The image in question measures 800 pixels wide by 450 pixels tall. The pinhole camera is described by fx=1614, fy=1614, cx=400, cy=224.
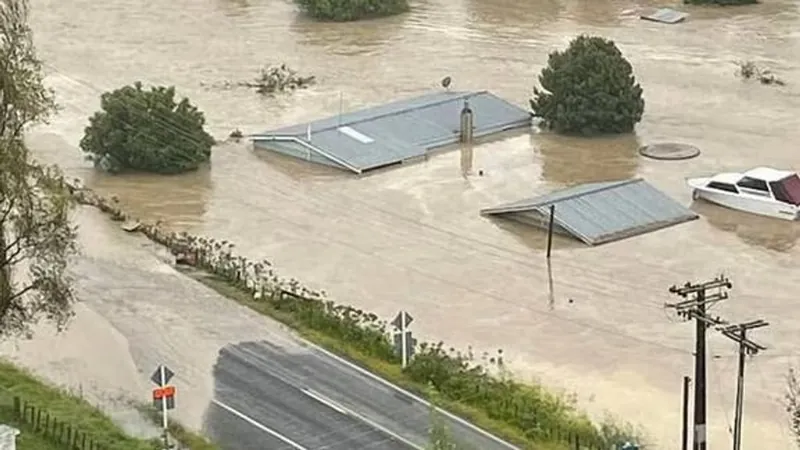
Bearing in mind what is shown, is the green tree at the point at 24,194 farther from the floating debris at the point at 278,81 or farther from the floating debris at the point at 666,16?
the floating debris at the point at 666,16

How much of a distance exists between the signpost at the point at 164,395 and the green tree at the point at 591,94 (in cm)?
1717

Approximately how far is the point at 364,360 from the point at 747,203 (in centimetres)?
1118

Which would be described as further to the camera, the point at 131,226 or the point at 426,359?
the point at 131,226

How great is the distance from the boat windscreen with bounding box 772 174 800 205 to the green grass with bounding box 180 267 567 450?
10625 millimetres

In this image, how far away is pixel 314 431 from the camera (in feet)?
61.6

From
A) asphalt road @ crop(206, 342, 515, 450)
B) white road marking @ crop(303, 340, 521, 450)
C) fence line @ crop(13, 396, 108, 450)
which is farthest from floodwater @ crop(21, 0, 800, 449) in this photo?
fence line @ crop(13, 396, 108, 450)

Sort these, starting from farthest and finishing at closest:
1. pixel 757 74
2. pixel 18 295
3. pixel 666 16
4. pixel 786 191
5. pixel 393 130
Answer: pixel 666 16
pixel 757 74
pixel 393 130
pixel 786 191
pixel 18 295

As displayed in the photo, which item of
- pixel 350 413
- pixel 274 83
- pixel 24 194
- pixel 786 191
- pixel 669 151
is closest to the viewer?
pixel 24 194

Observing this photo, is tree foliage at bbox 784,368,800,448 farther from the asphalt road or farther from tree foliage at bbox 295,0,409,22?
tree foliage at bbox 295,0,409,22

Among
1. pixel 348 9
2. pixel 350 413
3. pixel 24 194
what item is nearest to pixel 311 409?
pixel 350 413

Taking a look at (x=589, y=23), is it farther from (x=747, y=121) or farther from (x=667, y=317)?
(x=667, y=317)

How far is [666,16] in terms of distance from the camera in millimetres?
46656

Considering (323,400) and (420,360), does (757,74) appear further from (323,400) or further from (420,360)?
(323,400)

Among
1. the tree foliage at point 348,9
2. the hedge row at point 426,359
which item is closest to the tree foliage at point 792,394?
A: the hedge row at point 426,359
